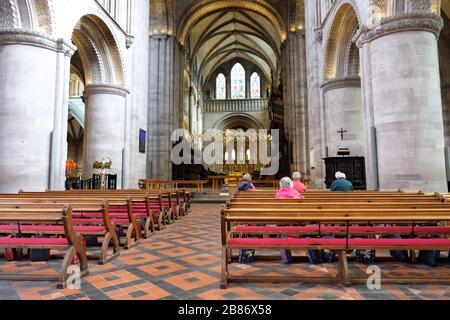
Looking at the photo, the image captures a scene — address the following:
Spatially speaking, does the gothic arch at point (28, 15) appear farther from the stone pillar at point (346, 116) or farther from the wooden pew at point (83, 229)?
the stone pillar at point (346, 116)

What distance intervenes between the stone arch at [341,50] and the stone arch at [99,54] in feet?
29.0

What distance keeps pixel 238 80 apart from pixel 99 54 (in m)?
27.8

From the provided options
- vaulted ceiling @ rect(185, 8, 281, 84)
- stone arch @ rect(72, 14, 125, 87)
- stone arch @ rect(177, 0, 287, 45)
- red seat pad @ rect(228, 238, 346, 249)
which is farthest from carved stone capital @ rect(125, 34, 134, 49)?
red seat pad @ rect(228, 238, 346, 249)

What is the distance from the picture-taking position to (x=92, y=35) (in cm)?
1214

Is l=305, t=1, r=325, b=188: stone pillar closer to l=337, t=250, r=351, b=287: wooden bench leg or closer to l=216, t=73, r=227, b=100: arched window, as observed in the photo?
l=337, t=250, r=351, b=287: wooden bench leg

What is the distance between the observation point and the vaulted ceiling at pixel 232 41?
2770 centimetres

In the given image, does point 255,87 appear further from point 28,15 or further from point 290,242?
point 290,242

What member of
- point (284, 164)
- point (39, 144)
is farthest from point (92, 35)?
point (284, 164)

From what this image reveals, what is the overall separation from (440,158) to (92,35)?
42.0 feet

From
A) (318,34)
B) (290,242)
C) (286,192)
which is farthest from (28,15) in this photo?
(318,34)

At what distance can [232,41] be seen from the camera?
3444 centimetres

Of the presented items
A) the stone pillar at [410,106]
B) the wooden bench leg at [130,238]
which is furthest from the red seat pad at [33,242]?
the stone pillar at [410,106]

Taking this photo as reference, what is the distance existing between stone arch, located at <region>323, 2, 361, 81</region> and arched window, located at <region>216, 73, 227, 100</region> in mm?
27361

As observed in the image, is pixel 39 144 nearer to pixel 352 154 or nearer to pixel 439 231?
pixel 439 231
